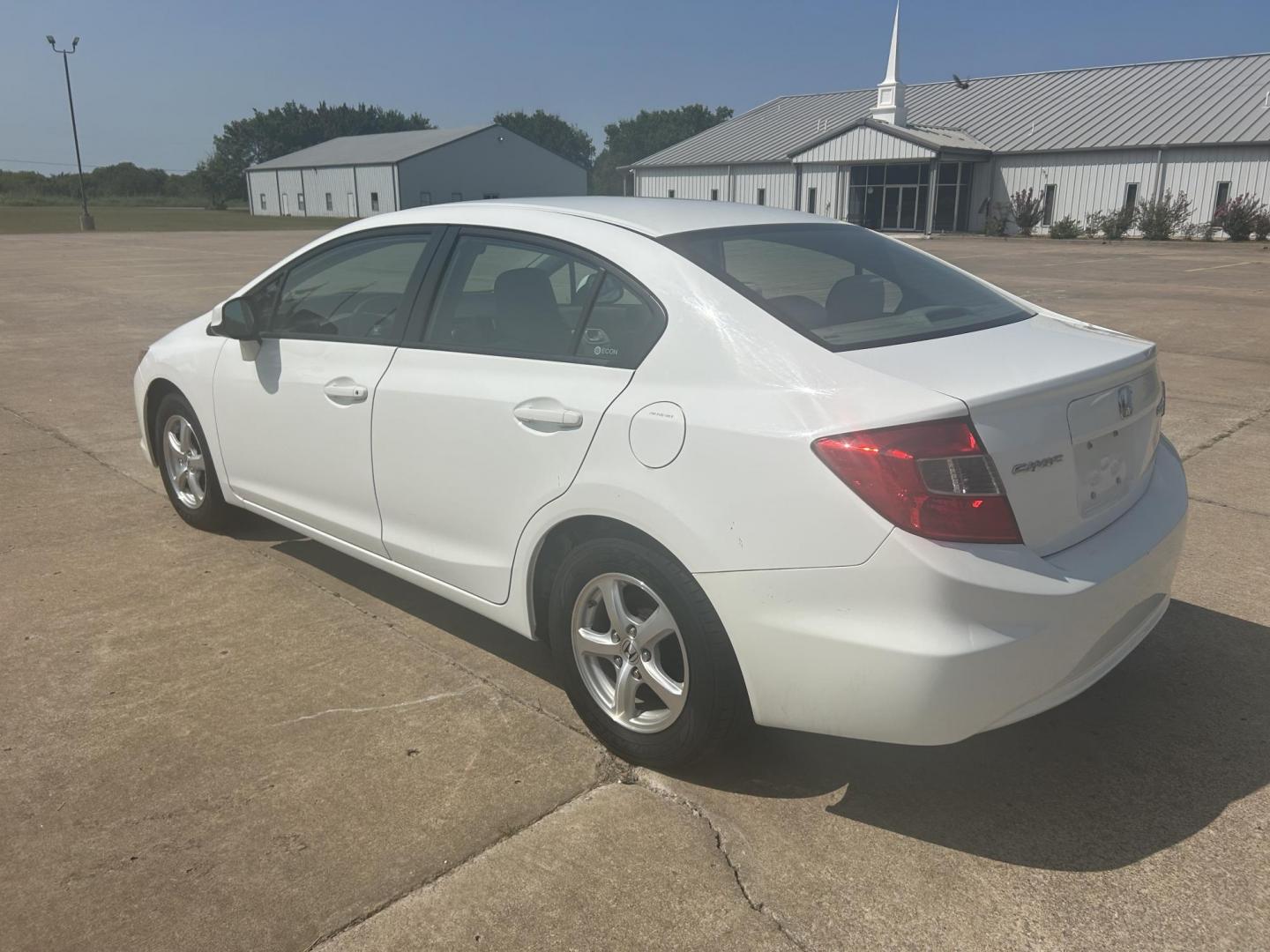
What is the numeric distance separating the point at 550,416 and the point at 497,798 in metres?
1.10

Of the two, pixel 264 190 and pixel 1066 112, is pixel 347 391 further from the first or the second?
pixel 264 190

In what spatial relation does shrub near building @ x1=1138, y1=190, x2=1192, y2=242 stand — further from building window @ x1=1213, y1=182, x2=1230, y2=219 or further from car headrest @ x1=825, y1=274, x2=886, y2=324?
car headrest @ x1=825, y1=274, x2=886, y2=324

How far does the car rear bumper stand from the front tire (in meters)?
0.09

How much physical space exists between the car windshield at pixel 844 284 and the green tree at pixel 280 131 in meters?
107

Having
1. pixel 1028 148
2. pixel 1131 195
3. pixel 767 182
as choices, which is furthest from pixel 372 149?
pixel 1131 195

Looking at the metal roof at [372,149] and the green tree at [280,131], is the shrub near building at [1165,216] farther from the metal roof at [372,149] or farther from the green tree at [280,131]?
the green tree at [280,131]

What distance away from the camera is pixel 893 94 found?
45250 mm

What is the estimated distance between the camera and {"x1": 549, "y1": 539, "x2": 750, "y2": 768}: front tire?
2703 millimetres

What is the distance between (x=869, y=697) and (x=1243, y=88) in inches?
1841

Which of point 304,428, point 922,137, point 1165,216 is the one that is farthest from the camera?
point 922,137

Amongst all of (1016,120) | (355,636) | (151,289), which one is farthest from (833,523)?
(1016,120)

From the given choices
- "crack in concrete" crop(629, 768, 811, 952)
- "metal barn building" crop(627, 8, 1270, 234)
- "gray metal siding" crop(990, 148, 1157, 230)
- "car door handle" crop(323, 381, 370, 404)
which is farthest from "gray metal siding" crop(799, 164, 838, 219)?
"crack in concrete" crop(629, 768, 811, 952)

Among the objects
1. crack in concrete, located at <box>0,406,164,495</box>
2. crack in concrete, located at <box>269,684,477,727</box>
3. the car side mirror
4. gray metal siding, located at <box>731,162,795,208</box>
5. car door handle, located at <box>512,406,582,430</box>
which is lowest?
crack in concrete, located at <box>269,684,477,727</box>

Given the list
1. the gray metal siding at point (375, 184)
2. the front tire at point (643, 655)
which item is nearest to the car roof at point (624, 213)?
the front tire at point (643, 655)
